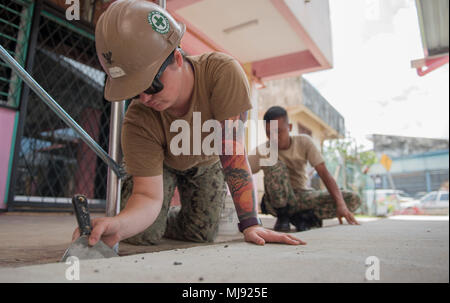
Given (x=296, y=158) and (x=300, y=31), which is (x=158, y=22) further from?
(x=300, y=31)

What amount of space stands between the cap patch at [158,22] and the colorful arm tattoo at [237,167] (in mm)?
418

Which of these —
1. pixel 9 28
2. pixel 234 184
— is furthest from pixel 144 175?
pixel 9 28

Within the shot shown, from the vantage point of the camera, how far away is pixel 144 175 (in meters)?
1.37

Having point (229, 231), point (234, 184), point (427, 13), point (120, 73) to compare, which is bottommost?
point (229, 231)

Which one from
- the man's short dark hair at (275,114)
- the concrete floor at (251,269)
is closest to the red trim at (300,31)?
the man's short dark hair at (275,114)

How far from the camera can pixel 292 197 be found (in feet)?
9.31

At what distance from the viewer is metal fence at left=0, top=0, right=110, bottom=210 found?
4.10 metres

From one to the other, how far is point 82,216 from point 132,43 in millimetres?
574

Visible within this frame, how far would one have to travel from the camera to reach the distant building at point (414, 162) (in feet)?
49.0

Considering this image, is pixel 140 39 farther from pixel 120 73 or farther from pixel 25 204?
pixel 25 204

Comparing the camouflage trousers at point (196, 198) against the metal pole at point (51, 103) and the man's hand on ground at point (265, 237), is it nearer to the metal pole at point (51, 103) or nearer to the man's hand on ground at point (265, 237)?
the metal pole at point (51, 103)

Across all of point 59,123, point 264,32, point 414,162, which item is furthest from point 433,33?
point 414,162

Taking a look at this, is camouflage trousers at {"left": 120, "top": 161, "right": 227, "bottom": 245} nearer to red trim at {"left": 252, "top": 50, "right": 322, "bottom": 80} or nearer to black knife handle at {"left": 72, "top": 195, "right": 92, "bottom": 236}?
black knife handle at {"left": 72, "top": 195, "right": 92, "bottom": 236}
